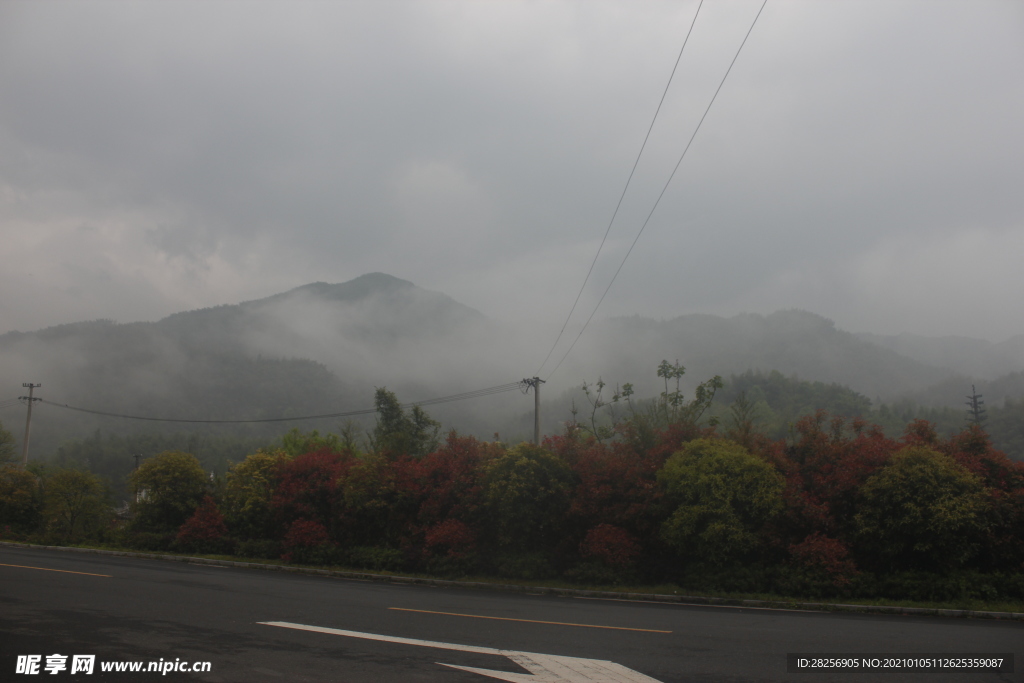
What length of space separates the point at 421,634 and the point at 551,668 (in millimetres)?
2480

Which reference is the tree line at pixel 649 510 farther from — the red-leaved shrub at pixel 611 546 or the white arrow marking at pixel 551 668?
the white arrow marking at pixel 551 668

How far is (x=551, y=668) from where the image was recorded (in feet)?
23.1

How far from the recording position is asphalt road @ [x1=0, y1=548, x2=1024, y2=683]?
693 centimetres

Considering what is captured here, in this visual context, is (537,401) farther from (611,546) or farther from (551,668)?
(551,668)

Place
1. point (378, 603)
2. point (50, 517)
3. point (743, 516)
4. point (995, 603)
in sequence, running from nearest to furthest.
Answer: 1. point (378, 603)
2. point (995, 603)
3. point (743, 516)
4. point (50, 517)

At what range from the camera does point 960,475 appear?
14.9 m

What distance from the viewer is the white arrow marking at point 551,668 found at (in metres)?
6.62

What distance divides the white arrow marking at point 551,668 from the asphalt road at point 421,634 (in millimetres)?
25

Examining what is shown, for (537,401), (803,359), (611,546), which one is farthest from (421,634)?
(803,359)

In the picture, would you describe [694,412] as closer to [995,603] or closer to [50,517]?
[995,603]

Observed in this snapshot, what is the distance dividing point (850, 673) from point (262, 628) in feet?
25.1

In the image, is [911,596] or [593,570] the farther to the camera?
[593,570]

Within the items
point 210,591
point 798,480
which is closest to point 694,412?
point 798,480

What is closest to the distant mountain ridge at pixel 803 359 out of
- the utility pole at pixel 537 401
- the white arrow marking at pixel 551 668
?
the utility pole at pixel 537 401
